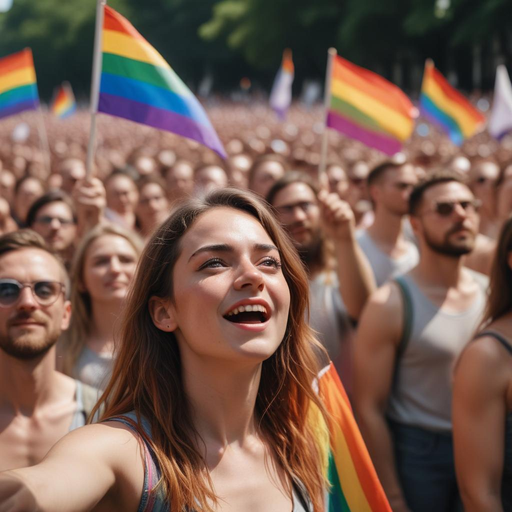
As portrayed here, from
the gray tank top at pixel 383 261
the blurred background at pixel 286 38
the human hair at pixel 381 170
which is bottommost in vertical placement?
the gray tank top at pixel 383 261

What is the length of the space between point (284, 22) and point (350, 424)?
51557 mm

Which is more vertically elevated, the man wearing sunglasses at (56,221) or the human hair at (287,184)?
the human hair at (287,184)

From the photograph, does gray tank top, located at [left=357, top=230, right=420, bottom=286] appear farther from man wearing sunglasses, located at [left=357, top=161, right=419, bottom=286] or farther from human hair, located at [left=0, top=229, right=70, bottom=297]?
human hair, located at [left=0, top=229, right=70, bottom=297]

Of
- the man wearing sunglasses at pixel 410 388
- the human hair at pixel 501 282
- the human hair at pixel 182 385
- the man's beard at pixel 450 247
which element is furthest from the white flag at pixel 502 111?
the human hair at pixel 182 385

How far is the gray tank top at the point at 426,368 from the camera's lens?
3.76 metres

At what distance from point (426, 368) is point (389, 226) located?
176 centimetres

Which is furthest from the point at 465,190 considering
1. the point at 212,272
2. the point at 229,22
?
the point at 229,22

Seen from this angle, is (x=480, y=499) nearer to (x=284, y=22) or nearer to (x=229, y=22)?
(x=284, y=22)

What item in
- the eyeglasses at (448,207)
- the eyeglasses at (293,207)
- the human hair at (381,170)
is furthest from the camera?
the human hair at (381,170)

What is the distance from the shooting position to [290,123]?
24.3m

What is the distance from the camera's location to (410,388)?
3.79m

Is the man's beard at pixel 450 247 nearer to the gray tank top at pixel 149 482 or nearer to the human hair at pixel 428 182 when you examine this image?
the human hair at pixel 428 182

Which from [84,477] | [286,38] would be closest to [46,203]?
[84,477]

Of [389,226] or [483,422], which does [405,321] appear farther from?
[389,226]
